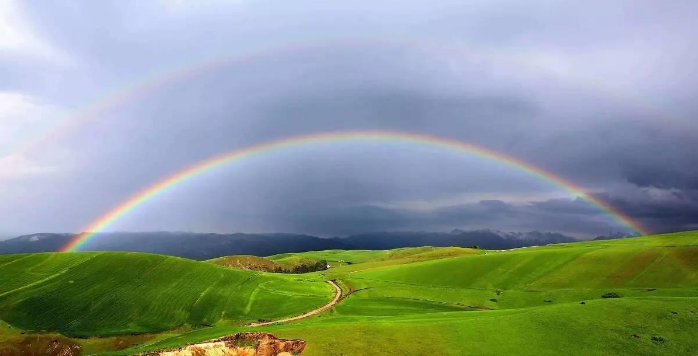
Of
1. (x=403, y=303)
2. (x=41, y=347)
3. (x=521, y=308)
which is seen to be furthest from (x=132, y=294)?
(x=521, y=308)

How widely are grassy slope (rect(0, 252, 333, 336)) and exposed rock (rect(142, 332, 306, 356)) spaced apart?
52.7 metres

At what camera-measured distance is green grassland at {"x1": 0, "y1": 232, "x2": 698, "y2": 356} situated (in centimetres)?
4194

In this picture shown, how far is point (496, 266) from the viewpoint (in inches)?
4715

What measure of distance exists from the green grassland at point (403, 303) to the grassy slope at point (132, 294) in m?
0.33

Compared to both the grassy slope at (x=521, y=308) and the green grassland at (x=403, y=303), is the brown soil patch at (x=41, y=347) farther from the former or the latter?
the grassy slope at (x=521, y=308)

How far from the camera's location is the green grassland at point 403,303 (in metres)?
41.9

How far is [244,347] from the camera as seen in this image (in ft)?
140

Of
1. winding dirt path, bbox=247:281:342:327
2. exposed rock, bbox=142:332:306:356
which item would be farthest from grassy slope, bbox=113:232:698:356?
winding dirt path, bbox=247:281:342:327

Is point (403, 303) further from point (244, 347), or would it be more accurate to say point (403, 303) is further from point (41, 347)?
point (41, 347)

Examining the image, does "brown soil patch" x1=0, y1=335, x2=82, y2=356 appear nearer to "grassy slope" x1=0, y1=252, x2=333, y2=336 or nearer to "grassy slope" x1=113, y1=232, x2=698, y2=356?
"grassy slope" x1=113, y1=232, x2=698, y2=356

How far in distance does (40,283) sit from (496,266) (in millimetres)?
130721

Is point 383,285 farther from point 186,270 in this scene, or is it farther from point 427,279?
point 186,270

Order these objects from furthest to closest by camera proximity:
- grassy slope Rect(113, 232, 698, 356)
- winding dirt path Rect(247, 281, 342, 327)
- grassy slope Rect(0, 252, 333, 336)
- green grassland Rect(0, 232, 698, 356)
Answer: grassy slope Rect(0, 252, 333, 336)
winding dirt path Rect(247, 281, 342, 327)
green grassland Rect(0, 232, 698, 356)
grassy slope Rect(113, 232, 698, 356)

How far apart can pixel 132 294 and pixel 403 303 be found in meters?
72.2
